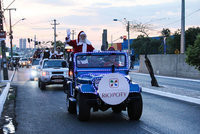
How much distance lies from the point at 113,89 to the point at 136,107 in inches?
33.3

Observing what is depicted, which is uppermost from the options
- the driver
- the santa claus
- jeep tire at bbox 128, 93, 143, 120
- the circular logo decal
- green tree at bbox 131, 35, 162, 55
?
green tree at bbox 131, 35, 162, 55

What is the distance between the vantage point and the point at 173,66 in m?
35.0

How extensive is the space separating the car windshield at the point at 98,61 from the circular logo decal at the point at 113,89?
1.47 meters

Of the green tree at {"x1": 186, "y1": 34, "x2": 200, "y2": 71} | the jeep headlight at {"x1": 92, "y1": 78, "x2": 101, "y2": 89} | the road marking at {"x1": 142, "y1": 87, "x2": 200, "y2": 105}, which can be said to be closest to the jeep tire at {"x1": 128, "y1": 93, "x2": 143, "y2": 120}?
the jeep headlight at {"x1": 92, "y1": 78, "x2": 101, "y2": 89}

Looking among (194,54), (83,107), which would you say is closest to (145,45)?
(194,54)

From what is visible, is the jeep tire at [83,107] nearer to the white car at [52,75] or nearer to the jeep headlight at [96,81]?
the jeep headlight at [96,81]

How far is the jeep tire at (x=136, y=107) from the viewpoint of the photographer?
898 centimetres

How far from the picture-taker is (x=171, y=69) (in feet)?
116

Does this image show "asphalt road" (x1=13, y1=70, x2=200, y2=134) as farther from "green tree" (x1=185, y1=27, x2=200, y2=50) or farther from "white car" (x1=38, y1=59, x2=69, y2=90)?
"green tree" (x1=185, y1=27, x2=200, y2=50)

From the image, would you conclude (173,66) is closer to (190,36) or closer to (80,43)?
(80,43)

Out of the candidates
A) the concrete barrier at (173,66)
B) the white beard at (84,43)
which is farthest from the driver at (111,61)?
the concrete barrier at (173,66)

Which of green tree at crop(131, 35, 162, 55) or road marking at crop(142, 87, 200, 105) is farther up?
green tree at crop(131, 35, 162, 55)

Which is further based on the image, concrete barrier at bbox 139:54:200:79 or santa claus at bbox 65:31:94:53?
concrete barrier at bbox 139:54:200:79

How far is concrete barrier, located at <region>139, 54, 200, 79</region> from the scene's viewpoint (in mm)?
31859
